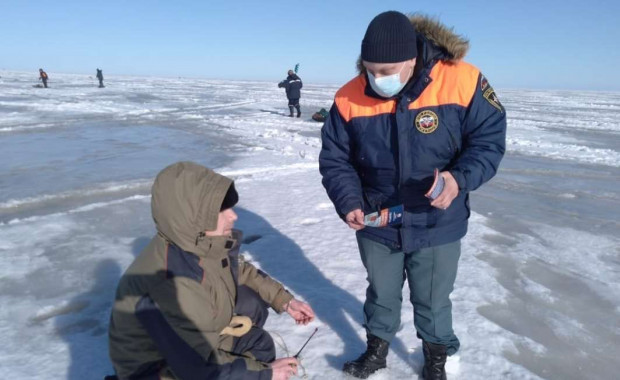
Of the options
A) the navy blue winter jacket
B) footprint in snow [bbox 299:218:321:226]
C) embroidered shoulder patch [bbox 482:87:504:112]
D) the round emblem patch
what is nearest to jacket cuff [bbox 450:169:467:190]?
the navy blue winter jacket

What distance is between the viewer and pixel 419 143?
6.01 ft

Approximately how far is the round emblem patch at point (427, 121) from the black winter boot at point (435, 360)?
113cm

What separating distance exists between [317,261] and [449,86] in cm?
214

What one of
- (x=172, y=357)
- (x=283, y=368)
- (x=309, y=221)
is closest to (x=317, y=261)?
(x=309, y=221)

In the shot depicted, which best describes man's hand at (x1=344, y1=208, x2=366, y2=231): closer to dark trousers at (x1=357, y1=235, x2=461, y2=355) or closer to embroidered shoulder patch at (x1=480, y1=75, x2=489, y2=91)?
dark trousers at (x1=357, y1=235, x2=461, y2=355)

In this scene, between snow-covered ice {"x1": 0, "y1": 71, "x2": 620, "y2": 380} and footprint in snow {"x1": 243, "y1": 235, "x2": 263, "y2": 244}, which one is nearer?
snow-covered ice {"x1": 0, "y1": 71, "x2": 620, "y2": 380}

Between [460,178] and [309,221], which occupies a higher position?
[460,178]

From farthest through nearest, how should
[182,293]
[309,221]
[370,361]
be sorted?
[309,221] < [370,361] < [182,293]

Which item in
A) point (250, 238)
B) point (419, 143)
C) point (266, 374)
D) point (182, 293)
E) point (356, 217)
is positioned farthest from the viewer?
point (250, 238)

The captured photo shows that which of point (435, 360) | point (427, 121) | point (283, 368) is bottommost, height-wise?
point (435, 360)

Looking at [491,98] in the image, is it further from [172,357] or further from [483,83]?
[172,357]

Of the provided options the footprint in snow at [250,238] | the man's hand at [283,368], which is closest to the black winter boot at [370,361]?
the man's hand at [283,368]

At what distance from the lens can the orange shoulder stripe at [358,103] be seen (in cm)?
190

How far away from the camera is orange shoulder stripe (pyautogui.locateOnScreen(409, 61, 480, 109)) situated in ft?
5.78
